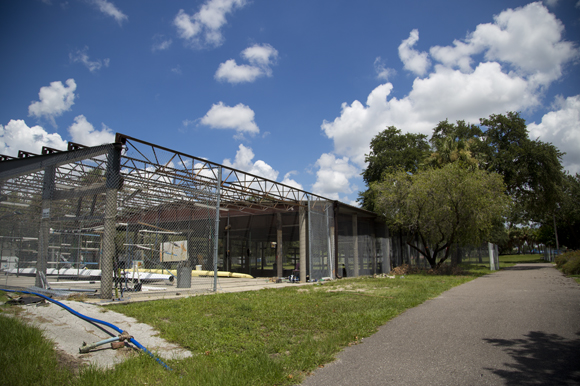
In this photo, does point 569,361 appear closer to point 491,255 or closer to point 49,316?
point 49,316

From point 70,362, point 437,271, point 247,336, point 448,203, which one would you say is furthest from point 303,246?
point 70,362

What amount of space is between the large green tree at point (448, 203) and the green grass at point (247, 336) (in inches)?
556

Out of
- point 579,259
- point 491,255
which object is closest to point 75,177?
point 579,259

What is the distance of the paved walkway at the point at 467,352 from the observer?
12.8 ft

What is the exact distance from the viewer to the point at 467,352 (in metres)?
4.85

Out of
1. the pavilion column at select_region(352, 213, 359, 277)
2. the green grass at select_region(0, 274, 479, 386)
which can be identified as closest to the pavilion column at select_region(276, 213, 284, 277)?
the pavilion column at select_region(352, 213, 359, 277)

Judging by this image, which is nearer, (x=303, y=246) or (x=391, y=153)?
(x=303, y=246)

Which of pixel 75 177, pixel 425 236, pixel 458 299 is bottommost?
pixel 458 299

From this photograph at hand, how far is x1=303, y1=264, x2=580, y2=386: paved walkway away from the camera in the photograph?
12.8 feet

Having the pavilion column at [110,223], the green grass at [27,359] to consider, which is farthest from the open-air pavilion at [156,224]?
the green grass at [27,359]

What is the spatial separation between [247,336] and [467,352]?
3285 mm

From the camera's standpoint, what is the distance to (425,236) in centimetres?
2567

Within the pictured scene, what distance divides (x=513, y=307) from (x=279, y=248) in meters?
15.4

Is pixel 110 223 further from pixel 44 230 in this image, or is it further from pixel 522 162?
pixel 522 162
